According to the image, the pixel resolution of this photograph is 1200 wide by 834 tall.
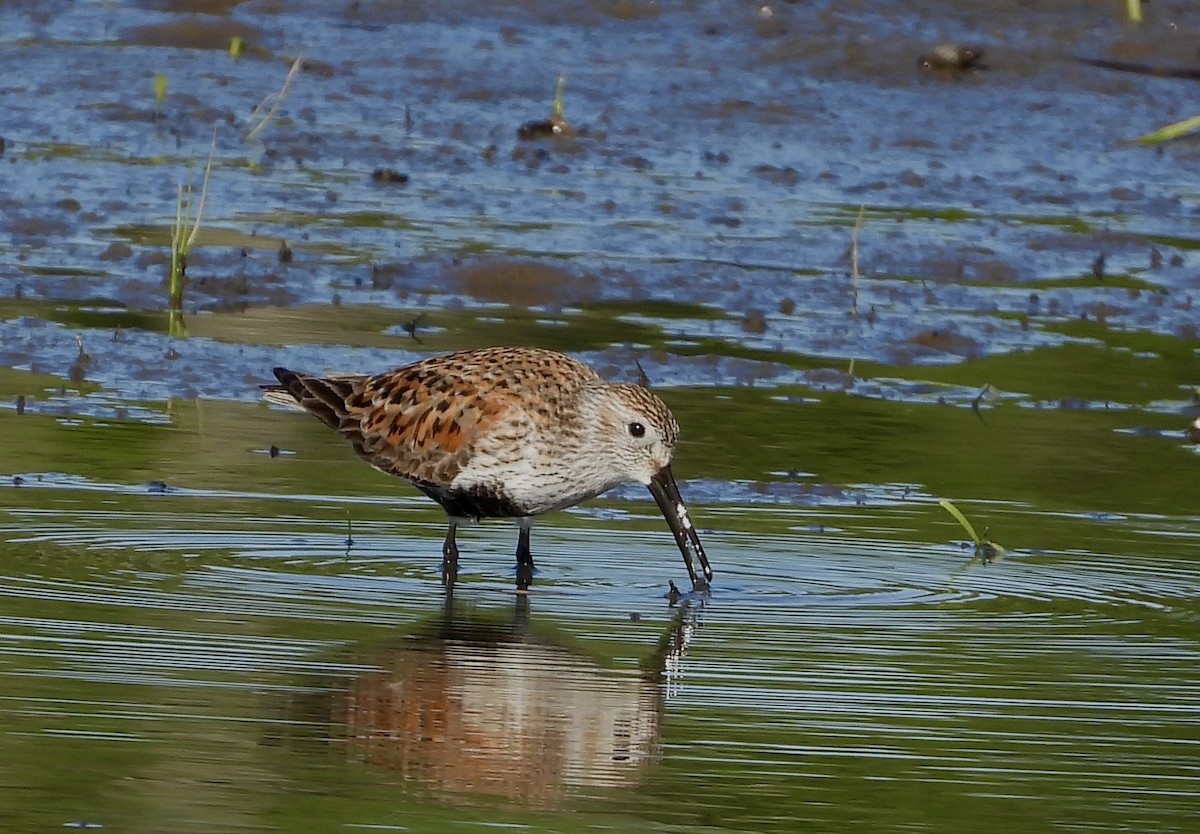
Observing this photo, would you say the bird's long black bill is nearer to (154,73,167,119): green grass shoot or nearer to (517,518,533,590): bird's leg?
(517,518,533,590): bird's leg

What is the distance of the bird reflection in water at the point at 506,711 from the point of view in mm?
5484

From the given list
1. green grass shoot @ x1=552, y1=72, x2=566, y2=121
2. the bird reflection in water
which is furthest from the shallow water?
green grass shoot @ x1=552, y1=72, x2=566, y2=121

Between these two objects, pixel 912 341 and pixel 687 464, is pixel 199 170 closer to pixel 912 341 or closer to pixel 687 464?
pixel 912 341

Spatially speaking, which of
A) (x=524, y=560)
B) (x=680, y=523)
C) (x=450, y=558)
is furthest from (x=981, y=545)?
(x=450, y=558)

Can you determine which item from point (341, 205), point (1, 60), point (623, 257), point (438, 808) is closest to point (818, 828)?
point (438, 808)

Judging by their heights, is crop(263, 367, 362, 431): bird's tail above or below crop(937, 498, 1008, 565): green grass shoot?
above

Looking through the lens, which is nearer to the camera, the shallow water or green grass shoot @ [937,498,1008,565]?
the shallow water

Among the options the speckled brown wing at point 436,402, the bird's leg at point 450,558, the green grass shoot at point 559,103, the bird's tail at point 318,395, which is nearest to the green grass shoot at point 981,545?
the speckled brown wing at point 436,402

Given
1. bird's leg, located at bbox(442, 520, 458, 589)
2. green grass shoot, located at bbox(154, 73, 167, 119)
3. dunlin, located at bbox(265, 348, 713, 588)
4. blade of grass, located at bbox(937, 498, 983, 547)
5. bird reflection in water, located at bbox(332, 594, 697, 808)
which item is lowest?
bird's leg, located at bbox(442, 520, 458, 589)

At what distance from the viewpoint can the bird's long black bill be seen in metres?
7.62

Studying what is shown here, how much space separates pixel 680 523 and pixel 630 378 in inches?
121

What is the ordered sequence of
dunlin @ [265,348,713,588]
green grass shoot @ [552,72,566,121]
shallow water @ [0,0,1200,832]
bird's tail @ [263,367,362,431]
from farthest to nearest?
green grass shoot @ [552,72,566,121]
bird's tail @ [263,367,362,431]
dunlin @ [265,348,713,588]
shallow water @ [0,0,1200,832]

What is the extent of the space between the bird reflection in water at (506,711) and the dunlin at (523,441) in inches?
34.8

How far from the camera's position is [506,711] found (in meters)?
6.03
